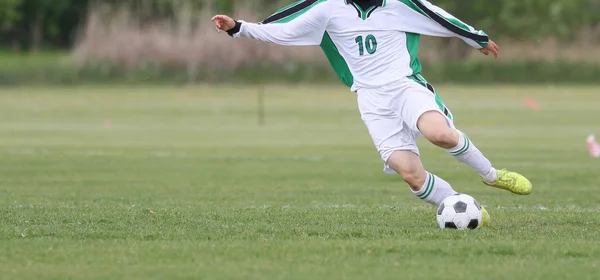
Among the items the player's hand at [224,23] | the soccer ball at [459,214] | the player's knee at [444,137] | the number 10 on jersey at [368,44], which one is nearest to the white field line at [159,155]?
the player's hand at [224,23]

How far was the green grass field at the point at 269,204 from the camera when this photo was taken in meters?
6.94

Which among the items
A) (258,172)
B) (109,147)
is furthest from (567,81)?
(258,172)

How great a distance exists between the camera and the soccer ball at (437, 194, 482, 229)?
28.5 feet

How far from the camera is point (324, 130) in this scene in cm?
2784

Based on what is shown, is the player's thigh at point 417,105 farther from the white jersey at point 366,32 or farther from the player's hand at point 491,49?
the player's hand at point 491,49

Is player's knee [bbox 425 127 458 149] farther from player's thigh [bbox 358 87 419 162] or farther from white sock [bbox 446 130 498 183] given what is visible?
player's thigh [bbox 358 87 419 162]

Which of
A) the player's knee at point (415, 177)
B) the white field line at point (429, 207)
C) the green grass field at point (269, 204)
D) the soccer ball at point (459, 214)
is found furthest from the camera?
the white field line at point (429, 207)

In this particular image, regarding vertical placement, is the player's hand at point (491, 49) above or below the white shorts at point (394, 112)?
above

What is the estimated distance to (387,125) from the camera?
9.48m

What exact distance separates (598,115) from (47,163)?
1998 cm

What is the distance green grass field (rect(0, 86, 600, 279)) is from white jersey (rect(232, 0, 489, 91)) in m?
1.26

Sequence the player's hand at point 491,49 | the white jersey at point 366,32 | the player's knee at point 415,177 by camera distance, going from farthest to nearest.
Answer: the player's hand at point 491,49 → the white jersey at point 366,32 → the player's knee at point 415,177

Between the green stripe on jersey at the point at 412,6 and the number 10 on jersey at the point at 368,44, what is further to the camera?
the green stripe on jersey at the point at 412,6

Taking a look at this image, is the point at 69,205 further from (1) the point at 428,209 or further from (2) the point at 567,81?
(2) the point at 567,81
